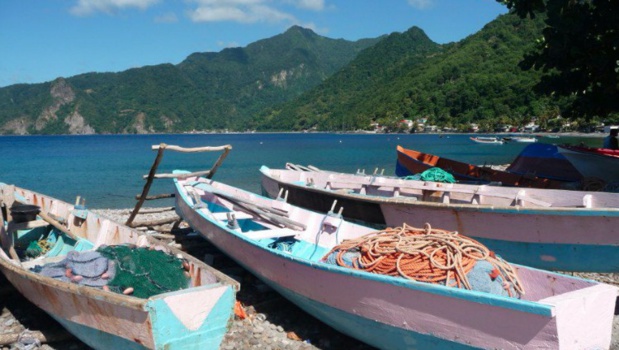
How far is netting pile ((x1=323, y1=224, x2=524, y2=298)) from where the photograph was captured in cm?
495

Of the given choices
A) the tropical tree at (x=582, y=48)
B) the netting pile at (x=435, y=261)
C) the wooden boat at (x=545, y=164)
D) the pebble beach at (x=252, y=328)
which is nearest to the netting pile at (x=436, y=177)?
the tropical tree at (x=582, y=48)

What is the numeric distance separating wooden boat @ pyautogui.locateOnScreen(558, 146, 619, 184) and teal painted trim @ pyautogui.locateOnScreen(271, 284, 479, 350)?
9.19 m

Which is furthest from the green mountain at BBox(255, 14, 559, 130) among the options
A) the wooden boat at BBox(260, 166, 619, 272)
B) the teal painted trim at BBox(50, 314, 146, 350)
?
the teal painted trim at BBox(50, 314, 146, 350)

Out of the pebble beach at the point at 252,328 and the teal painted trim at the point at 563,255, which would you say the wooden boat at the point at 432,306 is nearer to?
the pebble beach at the point at 252,328

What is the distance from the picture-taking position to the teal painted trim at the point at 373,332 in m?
4.71

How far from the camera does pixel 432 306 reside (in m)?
4.57

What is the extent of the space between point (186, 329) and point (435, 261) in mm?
2630

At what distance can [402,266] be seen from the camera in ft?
17.0

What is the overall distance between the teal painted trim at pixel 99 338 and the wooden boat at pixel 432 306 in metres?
2.07

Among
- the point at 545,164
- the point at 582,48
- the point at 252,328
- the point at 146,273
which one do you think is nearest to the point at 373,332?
the point at 252,328

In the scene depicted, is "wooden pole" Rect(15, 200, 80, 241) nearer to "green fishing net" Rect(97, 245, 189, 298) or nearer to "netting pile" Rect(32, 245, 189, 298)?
"netting pile" Rect(32, 245, 189, 298)

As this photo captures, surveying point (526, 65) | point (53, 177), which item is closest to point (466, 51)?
point (53, 177)

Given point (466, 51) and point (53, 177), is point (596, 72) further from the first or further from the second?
point (466, 51)

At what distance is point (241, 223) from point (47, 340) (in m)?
4.00
